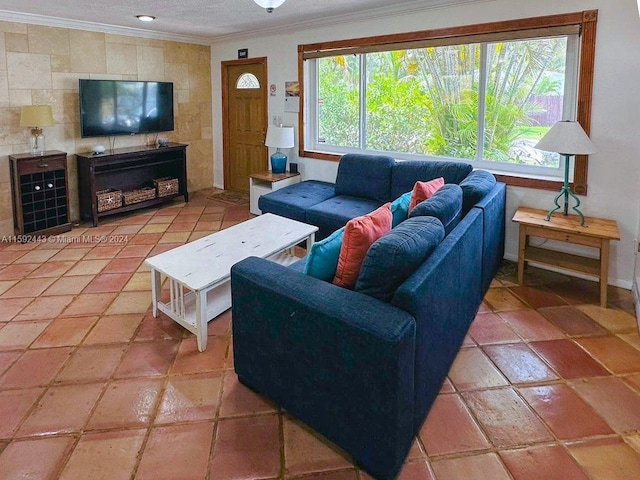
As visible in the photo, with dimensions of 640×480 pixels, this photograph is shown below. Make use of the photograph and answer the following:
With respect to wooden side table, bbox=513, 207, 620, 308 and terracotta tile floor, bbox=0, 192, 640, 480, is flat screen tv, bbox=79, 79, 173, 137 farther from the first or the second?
wooden side table, bbox=513, 207, 620, 308

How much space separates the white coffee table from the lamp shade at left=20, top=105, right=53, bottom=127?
2471mm

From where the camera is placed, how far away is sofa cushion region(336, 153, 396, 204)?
4.42 m

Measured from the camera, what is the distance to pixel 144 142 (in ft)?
19.4

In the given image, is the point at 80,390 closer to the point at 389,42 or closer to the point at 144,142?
the point at 389,42

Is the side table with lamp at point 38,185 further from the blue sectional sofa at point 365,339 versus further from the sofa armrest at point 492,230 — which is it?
the sofa armrest at point 492,230

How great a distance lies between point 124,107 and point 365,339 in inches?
194

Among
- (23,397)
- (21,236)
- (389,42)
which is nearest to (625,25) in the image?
(389,42)

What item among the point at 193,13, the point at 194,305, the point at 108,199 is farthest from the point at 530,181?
the point at 108,199

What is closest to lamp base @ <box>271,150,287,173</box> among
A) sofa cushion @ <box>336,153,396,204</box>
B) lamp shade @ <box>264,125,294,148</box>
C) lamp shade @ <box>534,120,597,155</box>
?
lamp shade @ <box>264,125,294,148</box>

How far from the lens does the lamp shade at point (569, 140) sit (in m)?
3.17

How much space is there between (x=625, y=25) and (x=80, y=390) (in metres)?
4.15

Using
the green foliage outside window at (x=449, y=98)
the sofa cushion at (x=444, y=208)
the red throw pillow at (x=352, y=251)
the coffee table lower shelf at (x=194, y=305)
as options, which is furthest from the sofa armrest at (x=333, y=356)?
the green foliage outside window at (x=449, y=98)

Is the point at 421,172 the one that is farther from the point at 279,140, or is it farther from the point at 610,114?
the point at 279,140

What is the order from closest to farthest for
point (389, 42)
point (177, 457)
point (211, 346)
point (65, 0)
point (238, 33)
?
point (177, 457)
point (211, 346)
point (65, 0)
point (389, 42)
point (238, 33)
